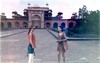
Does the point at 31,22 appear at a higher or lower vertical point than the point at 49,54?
higher

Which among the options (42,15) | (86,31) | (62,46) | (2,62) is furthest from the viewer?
(42,15)

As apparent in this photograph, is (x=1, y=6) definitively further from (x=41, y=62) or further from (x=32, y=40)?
(x=32, y=40)

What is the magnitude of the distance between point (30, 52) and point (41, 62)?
2.02 meters

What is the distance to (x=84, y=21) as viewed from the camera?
26.0m

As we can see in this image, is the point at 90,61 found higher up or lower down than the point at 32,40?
lower down

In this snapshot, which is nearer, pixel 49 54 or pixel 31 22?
pixel 31 22

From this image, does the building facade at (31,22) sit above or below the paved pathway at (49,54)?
above

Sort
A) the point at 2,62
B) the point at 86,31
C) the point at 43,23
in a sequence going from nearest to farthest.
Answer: the point at 2,62 < the point at 86,31 < the point at 43,23

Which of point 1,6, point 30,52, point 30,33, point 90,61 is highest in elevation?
point 1,6

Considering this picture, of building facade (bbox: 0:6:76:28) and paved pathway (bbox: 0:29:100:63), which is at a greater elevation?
building facade (bbox: 0:6:76:28)

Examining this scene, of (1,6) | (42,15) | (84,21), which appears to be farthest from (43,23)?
(1,6)

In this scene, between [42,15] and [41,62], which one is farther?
[42,15]

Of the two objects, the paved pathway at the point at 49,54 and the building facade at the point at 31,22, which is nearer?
the paved pathway at the point at 49,54

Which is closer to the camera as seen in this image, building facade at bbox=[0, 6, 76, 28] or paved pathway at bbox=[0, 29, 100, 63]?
paved pathway at bbox=[0, 29, 100, 63]
